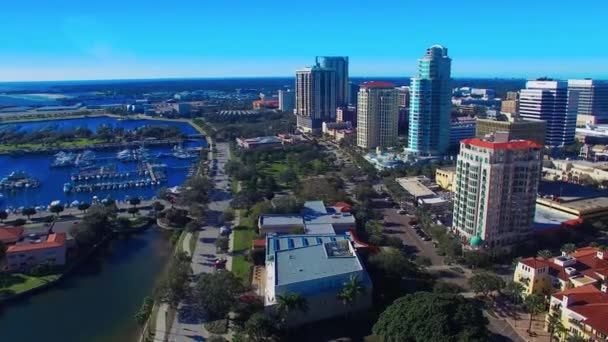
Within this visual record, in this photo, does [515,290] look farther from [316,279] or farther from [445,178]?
[445,178]

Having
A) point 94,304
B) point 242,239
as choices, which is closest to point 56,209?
point 94,304

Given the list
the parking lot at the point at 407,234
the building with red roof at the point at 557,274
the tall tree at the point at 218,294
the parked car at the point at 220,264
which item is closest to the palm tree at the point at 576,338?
the building with red roof at the point at 557,274

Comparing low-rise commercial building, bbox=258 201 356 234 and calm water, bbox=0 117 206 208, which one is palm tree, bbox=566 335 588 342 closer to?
low-rise commercial building, bbox=258 201 356 234

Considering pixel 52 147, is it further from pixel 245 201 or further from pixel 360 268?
pixel 360 268

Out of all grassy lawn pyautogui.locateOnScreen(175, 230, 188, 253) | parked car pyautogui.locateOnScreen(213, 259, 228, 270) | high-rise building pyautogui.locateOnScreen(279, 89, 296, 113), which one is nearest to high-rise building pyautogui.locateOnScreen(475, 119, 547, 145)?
grassy lawn pyautogui.locateOnScreen(175, 230, 188, 253)

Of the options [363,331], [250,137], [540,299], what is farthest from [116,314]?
[250,137]
